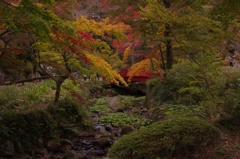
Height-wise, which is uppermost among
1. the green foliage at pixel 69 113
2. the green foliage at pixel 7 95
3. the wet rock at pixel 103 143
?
the green foliage at pixel 7 95

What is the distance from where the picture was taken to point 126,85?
31.9ft

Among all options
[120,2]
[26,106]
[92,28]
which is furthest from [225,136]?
[120,2]

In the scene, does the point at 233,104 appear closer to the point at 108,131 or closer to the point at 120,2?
the point at 108,131

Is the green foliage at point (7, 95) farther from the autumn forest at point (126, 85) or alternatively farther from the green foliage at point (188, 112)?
the green foliage at point (188, 112)

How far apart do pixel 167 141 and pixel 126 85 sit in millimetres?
5335

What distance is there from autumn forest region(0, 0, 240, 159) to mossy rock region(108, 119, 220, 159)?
17mm

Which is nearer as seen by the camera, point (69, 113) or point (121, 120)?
point (69, 113)

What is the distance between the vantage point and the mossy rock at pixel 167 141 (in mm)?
4449

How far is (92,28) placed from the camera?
26.8ft

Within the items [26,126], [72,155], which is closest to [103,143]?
[72,155]

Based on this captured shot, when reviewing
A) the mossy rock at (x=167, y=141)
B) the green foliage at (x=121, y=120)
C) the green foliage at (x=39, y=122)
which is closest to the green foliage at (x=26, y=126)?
the green foliage at (x=39, y=122)

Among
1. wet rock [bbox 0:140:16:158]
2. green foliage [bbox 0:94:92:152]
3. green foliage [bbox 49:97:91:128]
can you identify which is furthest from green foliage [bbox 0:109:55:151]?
green foliage [bbox 49:97:91:128]

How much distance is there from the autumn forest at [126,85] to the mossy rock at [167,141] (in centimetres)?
2

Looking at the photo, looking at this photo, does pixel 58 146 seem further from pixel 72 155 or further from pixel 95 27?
pixel 95 27
